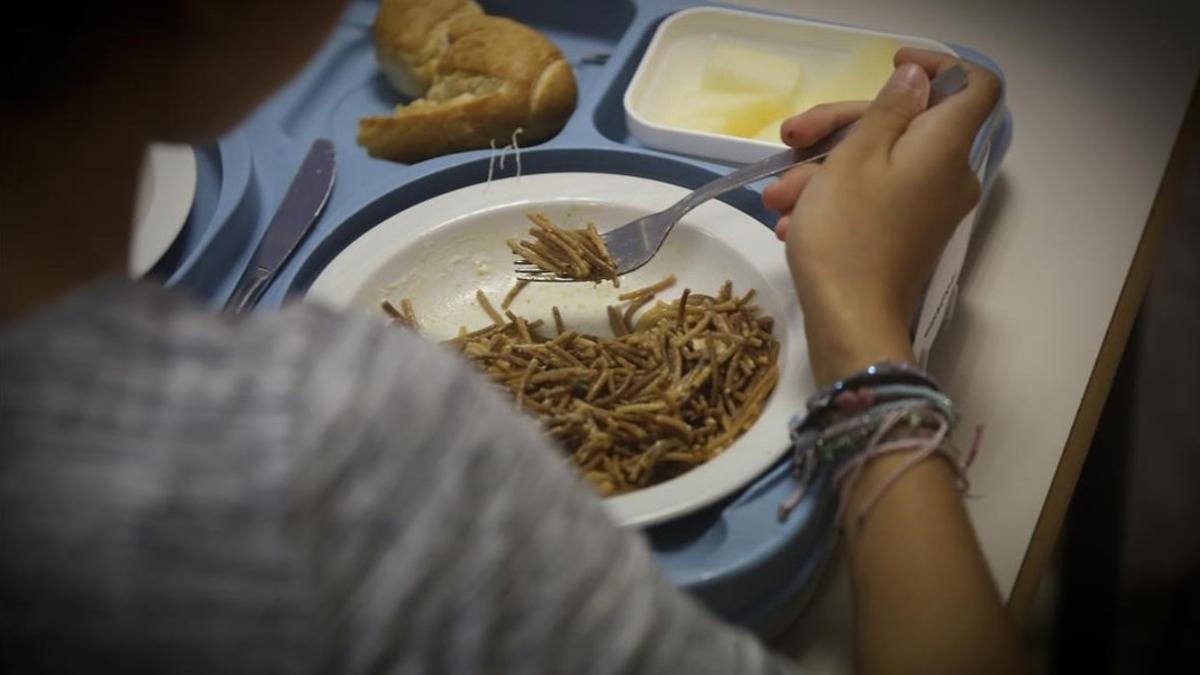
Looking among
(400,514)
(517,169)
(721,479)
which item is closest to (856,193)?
(721,479)

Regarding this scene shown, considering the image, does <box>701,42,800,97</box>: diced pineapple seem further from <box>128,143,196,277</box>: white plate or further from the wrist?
<box>128,143,196,277</box>: white plate

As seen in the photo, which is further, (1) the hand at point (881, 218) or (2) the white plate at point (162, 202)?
(2) the white plate at point (162, 202)

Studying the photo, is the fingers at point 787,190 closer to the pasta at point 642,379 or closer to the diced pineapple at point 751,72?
the pasta at point 642,379

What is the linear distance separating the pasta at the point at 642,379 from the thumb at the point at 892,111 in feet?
0.51

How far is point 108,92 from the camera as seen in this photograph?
1.38 ft

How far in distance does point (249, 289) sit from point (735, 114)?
471 millimetres

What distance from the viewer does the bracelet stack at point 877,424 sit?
2.08ft

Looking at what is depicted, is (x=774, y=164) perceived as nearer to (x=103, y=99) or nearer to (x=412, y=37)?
(x=412, y=37)

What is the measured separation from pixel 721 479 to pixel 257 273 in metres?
0.43

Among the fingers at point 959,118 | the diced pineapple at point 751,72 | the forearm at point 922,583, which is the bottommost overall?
the forearm at point 922,583

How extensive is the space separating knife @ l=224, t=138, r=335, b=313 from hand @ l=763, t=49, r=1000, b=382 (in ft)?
1.34

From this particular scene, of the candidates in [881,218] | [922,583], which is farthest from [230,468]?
[881,218]

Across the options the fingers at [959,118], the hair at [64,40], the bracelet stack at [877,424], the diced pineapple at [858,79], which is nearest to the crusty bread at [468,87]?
the diced pineapple at [858,79]

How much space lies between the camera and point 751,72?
1.06m
